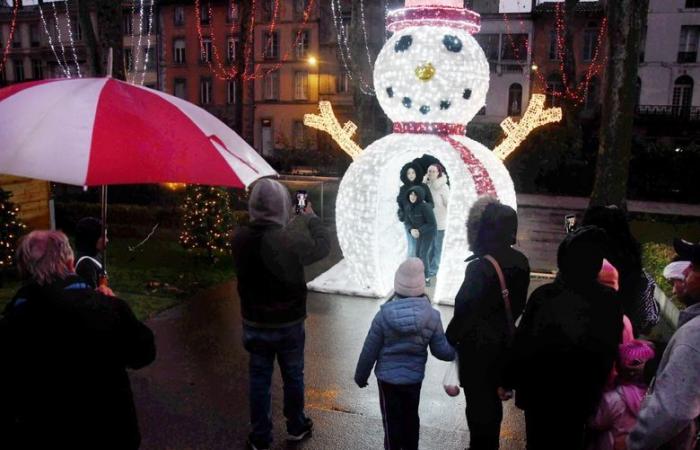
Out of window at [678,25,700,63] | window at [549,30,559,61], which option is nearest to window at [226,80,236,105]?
window at [549,30,559,61]

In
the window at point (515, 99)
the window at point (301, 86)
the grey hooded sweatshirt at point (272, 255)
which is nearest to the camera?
the grey hooded sweatshirt at point (272, 255)

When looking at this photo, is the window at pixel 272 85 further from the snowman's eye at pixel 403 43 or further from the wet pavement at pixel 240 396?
the wet pavement at pixel 240 396

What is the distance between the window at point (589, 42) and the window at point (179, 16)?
26658 mm

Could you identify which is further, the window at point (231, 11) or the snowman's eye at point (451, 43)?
the window at point (231, 11)

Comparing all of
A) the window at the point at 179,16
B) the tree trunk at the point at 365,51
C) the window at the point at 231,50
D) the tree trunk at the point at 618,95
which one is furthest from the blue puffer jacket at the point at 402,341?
the window at the point at 179,16

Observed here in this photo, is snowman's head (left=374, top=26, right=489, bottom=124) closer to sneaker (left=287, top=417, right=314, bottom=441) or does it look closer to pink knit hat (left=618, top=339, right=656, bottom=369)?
sneaker (left=287, top=417, right=314, bottom=441)

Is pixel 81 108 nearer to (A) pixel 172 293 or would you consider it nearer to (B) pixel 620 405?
(B) pixel 620 405

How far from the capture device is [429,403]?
5.07 m

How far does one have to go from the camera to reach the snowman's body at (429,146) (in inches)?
293

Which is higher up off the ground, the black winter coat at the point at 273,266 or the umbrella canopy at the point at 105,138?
the umbrella canopy at the point at 105,138

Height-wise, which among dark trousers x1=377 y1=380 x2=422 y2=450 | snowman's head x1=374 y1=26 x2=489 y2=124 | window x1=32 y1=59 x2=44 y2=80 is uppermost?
window x1=32 y1=59 x2=44 y2=80

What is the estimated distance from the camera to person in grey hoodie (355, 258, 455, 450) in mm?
3561

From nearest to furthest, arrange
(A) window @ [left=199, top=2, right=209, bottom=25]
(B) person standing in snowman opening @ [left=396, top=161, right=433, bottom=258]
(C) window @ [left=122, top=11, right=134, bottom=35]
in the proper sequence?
(B) person standing in snowman opening @ [left=396, top=161, right=433, bottom=258] → (A) window @ [left=199, top=2, right=209, bottom=25] → (C) window @ [left=122, top=11, right=134, bottom=35]

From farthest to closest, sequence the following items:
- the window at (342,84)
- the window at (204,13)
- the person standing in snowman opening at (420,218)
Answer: the window at (204,13)
the window at (342,84)
the person standing in snowman opening at (420,218)
